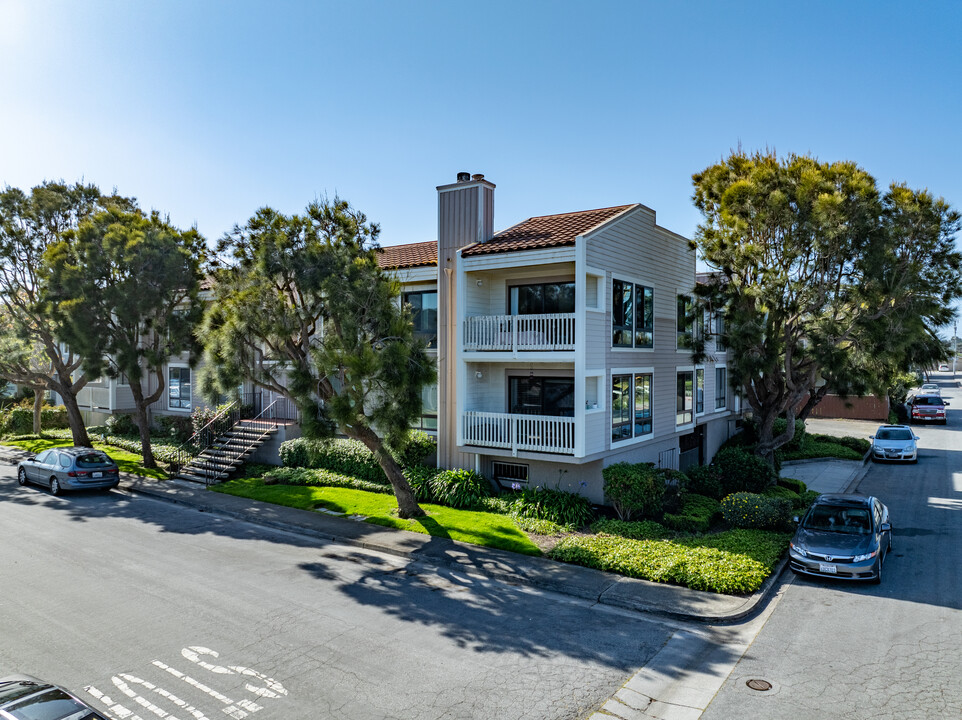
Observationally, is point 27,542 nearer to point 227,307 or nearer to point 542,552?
point 227,307

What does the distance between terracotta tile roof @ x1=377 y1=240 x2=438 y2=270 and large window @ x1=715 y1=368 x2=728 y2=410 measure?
1381 cm

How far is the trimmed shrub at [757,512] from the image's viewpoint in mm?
15758

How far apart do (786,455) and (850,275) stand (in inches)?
488

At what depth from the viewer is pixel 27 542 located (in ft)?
48.4

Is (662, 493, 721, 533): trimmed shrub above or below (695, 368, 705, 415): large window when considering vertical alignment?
below

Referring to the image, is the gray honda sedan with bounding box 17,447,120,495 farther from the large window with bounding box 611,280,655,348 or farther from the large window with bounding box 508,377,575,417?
the large window with bounding box 611,280,655,348

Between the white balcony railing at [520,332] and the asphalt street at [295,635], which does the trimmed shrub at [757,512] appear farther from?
the asphalt street at [295,635]

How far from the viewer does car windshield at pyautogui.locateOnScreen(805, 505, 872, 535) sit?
13359 millimetres

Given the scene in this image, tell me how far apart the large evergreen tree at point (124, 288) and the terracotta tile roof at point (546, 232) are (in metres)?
10.4

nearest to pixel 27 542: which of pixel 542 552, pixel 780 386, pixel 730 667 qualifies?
pixel 542 552

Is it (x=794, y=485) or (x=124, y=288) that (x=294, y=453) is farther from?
(x=794, y=485)

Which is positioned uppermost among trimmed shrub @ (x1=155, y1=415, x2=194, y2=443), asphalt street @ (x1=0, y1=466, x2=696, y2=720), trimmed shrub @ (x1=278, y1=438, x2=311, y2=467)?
trimmed shrub @ (x1=155, y1=415, x2=194, y2=443)

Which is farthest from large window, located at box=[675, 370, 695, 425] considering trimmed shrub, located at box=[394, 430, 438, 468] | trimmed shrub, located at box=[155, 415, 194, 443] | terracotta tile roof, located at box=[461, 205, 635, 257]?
trimmed shrub, located at box=[155, 415, 194, 443]

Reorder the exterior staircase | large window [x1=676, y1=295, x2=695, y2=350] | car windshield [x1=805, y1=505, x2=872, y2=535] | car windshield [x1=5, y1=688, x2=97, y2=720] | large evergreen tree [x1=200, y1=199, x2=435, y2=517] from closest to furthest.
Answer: car windshield [x1=5, y1=688, x2=97, y2=720] < car windshield [x1=805, y1=505, x2=872, y2=535] < large evergreen tree [x1=200, y1=199, x2=435, y2=517] < the exterior staircase < large window [x1=676, y1=295, x2=695, y2=350]
